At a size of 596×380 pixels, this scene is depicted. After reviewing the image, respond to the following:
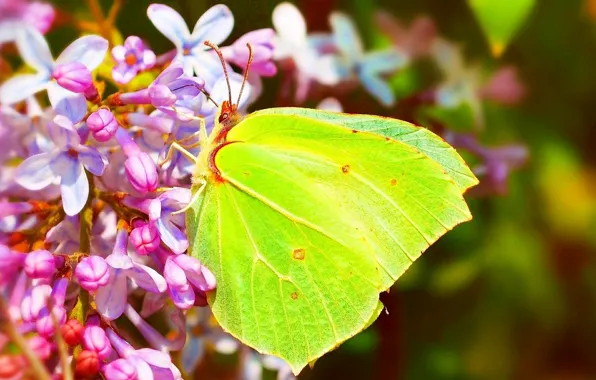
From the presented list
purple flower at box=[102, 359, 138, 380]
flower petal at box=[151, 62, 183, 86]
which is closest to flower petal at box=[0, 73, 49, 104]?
flower petal at box=[151, 62, 183, 86]

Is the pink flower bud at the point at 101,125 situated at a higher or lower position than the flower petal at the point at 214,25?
lower

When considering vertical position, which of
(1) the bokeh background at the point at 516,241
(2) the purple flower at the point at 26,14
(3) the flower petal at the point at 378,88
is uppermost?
(2) the purple flower at the point at 26,14

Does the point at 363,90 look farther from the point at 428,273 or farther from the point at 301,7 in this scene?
the point at 428,273

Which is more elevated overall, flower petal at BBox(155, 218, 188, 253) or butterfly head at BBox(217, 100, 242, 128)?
butterfly head at BBox(217, 100, 242, 128)

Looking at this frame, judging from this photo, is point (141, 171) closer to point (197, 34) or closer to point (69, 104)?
point (69, 104)

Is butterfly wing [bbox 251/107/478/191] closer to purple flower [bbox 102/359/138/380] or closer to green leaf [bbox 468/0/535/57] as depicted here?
green leaf [bbox 468/0/535/57]

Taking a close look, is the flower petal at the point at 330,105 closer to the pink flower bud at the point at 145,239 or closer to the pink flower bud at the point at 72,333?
the pink flower bud at the point at 145,239

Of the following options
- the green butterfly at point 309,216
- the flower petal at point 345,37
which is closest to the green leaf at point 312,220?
the green butterfly at point 309,216
